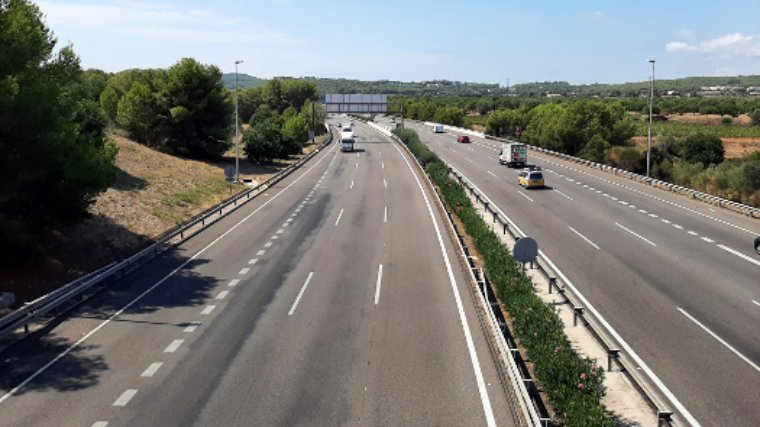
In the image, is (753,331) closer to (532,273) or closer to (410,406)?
(532,273)

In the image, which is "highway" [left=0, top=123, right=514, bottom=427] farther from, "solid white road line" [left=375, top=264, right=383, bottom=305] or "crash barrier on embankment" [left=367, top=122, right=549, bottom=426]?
"crash barrier on embankment" [left=367, top=122, right=549, bottom=426]

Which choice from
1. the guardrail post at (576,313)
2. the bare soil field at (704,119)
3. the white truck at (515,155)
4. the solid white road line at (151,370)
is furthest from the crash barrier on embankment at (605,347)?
the bare soil field at (704,119)

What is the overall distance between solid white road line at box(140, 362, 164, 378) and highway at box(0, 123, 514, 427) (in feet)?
0.14

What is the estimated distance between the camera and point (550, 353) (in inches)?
514

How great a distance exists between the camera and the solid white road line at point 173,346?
15.2 meters

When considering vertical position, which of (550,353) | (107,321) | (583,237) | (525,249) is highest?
(525,249)

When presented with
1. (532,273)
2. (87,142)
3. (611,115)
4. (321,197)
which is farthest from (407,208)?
(611,115)

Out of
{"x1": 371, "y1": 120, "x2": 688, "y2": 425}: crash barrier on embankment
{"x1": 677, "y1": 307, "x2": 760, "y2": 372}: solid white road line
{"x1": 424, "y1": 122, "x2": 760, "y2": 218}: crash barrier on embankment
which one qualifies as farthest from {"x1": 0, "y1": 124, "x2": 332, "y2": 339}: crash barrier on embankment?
{"x1": 424, "y1": 122, "x2": 760, "y2": 218}: crash barrier on embankment

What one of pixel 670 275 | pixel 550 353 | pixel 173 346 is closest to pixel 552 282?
pixel 670 275

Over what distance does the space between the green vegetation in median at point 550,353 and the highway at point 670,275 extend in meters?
2.42

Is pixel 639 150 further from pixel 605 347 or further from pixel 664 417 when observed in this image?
pixel 664 417

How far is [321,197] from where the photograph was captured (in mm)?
44812

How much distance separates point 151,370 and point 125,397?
4.60 ft

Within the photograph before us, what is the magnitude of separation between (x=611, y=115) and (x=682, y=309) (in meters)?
63.6
